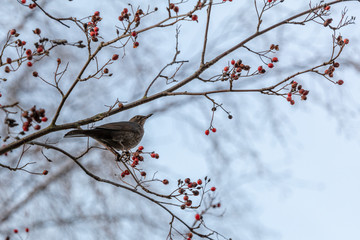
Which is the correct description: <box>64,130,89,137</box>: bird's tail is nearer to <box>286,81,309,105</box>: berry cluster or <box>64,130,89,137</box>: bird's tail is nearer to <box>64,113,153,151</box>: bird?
<box>64,113,153,151</box>: bird

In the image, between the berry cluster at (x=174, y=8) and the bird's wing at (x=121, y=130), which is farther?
the bird's wing at (x=121, y=130)

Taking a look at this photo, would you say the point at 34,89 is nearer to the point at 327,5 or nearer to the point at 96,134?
the point at 96,134

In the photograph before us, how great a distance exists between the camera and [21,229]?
17.8 ft

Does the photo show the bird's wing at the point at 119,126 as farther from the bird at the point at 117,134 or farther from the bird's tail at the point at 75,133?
the bird's tail at the point at 75,133

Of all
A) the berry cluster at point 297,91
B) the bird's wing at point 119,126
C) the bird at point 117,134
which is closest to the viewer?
the berry cluster at point 297,91

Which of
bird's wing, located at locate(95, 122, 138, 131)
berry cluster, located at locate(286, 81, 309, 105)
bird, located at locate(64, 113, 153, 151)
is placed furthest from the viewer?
bird's wing, located at locate(95, 122, 138, 131)

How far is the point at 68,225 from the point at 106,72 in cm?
335

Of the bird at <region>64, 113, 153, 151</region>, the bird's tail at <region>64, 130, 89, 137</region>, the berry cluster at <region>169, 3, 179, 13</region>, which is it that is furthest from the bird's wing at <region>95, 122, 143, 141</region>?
the berry cluster at <region>169, 3, 179, 13</region>

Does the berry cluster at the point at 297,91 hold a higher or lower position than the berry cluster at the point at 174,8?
lower

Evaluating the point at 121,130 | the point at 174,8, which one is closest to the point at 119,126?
the point at 121,130

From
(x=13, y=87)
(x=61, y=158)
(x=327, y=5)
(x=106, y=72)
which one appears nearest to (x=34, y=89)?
(x=13, y=87)

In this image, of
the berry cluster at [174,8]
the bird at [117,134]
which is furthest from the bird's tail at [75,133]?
the berry cluster at [174,8]

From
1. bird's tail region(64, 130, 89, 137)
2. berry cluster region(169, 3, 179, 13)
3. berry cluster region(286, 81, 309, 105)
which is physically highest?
berry cluster region(169, 3, 179, 13)

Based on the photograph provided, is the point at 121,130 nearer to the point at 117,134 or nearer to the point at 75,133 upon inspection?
the point at 117,134
